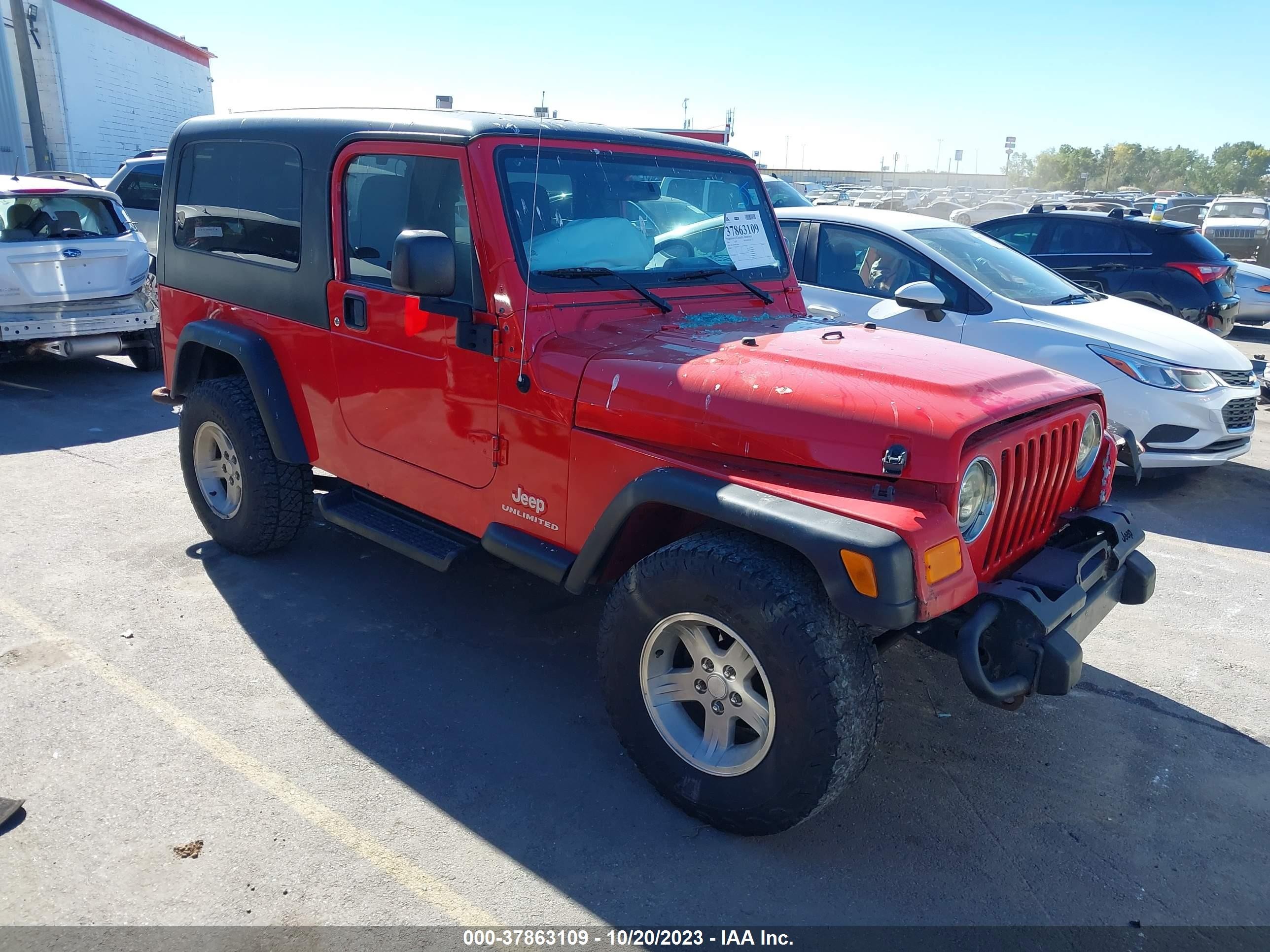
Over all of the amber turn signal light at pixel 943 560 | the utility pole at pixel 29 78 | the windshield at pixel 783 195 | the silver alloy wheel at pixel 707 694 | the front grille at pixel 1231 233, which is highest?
the utility pole at pixel 29 78

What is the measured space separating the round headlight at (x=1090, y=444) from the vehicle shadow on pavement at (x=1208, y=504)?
271cm

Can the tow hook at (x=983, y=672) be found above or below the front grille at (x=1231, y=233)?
below

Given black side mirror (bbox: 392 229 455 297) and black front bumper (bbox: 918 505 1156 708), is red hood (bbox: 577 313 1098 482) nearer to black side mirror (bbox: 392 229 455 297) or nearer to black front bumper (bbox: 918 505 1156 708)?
black front bumper (bbox: 918 505 1156 708)

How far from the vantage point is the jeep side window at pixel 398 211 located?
3.40m

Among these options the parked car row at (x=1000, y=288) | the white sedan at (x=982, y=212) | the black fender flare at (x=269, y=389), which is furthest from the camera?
the white sedan at (x=982, y=212)

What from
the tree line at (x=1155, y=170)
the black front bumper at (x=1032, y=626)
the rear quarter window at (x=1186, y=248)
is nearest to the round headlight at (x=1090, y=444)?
the black front bumper at (x=1032, y=626)

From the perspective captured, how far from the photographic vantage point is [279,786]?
10.1 feet

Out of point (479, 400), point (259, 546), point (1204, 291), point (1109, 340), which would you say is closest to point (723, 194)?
point (479, 400)

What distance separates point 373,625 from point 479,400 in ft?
4.47

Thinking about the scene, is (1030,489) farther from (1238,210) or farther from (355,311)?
(1238,210)

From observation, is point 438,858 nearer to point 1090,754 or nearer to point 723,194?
point 1090,754

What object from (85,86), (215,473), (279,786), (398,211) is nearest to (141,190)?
(215,473)

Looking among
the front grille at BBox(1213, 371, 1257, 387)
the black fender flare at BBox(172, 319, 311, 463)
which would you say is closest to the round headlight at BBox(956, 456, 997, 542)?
the black fender flare at BBox(172, 319, 311, 463)

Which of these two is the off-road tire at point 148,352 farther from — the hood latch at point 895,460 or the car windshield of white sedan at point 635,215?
the hood latch at point 895,460
